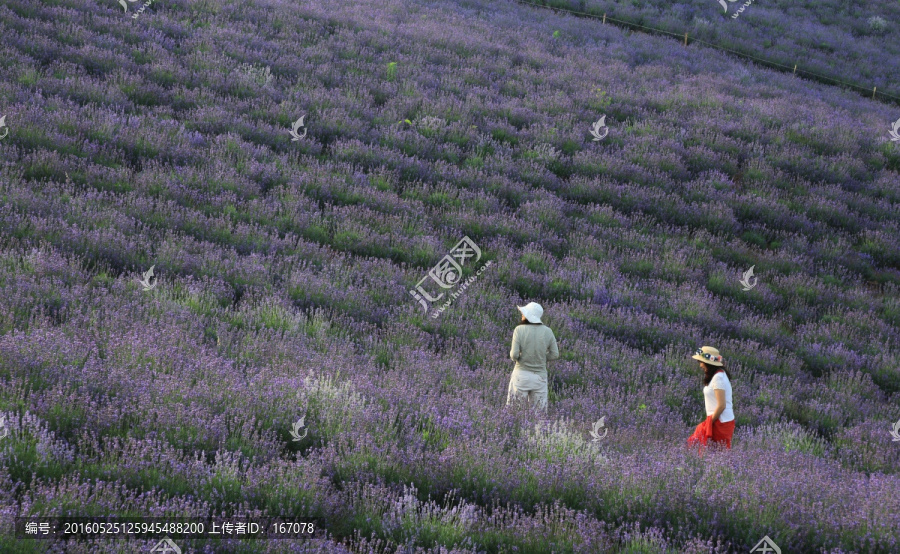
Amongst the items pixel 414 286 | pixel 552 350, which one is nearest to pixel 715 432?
pixel 552 350

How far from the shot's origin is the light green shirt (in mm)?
5836

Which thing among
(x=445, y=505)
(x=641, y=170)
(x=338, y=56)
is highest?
(x=338, y=56)

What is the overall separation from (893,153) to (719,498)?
40.6 ft

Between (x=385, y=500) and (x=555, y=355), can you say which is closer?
(x=385, y=500)

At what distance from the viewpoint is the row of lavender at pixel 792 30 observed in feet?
67.3

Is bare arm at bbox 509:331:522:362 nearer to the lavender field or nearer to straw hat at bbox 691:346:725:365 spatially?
the lavender field

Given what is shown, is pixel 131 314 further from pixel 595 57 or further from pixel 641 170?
pixel 595 57

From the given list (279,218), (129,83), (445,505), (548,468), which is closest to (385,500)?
(445,505)

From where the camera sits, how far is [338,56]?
537 inches

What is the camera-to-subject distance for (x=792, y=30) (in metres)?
22.7
